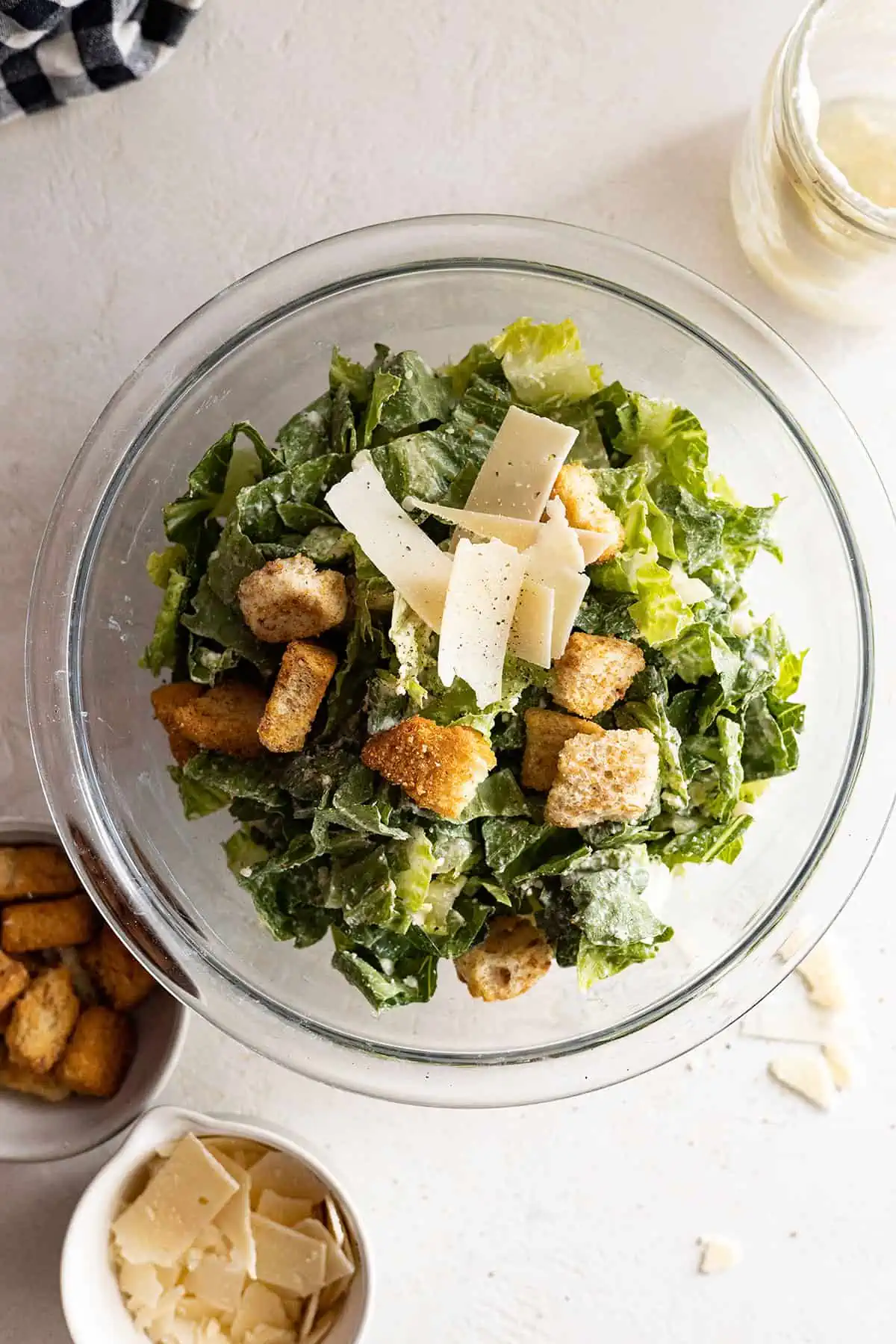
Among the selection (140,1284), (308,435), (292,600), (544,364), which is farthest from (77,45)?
(140,1284)

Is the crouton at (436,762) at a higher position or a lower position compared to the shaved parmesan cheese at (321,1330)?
higher

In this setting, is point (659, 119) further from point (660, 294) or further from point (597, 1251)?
point (597, 1251)

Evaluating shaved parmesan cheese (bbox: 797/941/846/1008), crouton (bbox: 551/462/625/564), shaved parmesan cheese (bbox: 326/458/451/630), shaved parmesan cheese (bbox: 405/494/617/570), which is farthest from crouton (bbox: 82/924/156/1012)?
shaved parmesan cheese (bbox: 797/941/846/1008)

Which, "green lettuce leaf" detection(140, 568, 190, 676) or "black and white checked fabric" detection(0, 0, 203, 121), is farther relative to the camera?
"black and white checked fabric" detection(0, 0, 203, 121)

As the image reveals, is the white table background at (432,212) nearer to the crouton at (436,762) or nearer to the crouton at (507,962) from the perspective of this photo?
the crouton at (507,962)

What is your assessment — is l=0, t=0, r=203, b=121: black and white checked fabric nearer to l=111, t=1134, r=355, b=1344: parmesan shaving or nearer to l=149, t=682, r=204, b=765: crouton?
l=149, t=682, r=204, b=765: crouton

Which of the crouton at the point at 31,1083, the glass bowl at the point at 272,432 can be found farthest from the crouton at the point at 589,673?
the crouton at the point at 31,1083
